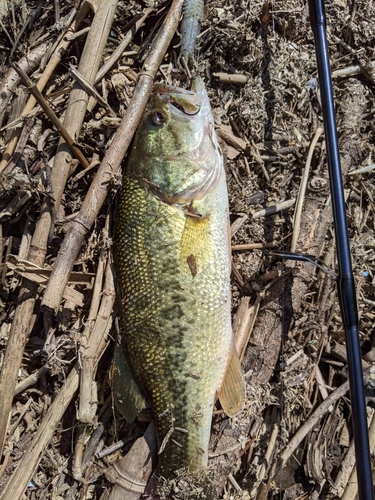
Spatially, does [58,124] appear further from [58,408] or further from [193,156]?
[58,408]

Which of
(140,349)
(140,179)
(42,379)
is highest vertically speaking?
(140,179)

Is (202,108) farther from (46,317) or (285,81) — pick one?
(46,317)

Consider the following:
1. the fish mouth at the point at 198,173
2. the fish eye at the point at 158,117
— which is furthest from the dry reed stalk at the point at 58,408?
the fish eye at the point at 158,117

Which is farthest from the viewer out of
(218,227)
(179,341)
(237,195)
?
(237,195)

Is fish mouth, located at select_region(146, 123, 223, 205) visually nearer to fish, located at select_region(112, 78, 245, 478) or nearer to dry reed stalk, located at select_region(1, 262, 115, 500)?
→ fish, located at select_region(112, 78, 245, 478)

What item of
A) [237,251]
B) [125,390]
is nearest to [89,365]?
[125,390]

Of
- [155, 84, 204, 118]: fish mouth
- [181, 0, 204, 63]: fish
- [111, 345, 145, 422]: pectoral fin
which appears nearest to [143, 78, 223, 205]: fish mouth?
[155, 84, 204, 118]: fish mouth

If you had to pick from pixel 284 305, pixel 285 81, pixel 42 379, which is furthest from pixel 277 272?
pixel 42 379
